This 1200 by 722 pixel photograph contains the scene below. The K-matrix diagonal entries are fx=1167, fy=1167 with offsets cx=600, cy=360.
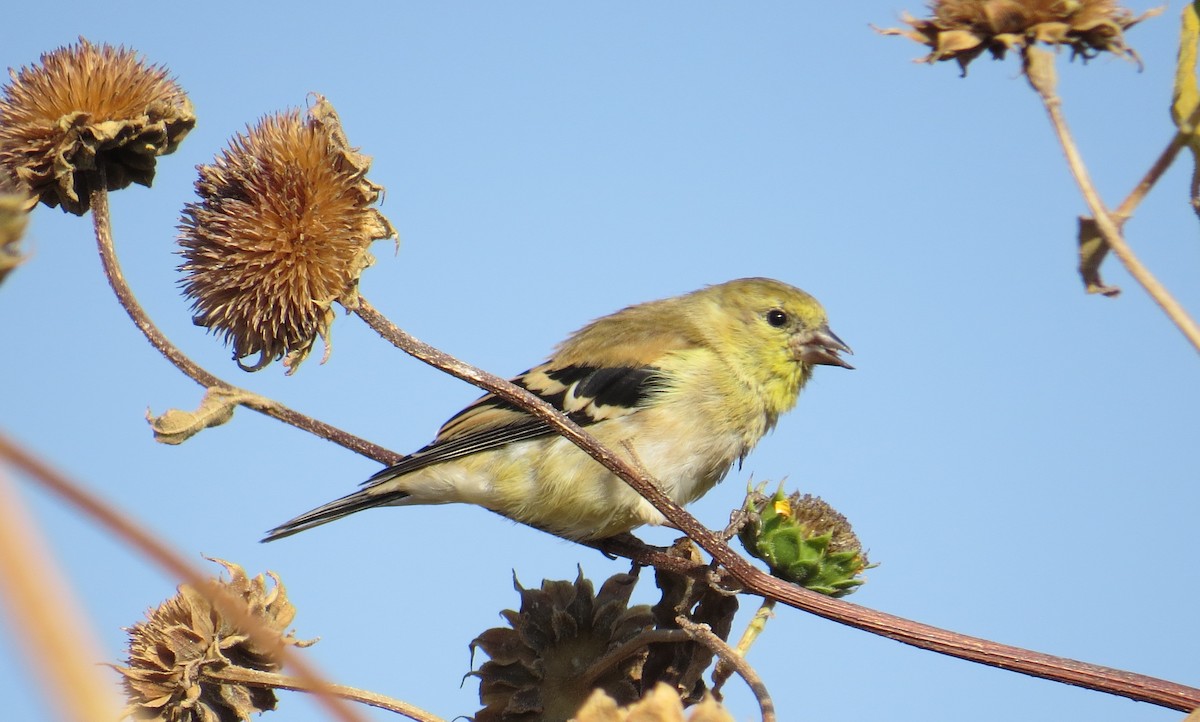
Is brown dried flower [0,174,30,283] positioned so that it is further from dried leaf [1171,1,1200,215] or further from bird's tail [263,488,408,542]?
bird's tail [263,488,408,542]

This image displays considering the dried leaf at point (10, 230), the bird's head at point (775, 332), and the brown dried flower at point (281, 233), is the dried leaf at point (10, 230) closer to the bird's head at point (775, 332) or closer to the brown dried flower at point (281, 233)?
the brown dried flower at point (281, 233)

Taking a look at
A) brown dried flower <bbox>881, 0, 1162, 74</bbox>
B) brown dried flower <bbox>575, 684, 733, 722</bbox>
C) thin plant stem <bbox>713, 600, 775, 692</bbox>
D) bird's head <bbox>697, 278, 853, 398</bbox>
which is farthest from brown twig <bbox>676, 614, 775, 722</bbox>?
bird's head <bbox>697, 278, 853, 398</bbox>

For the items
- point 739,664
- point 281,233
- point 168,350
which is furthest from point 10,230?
point 281,233

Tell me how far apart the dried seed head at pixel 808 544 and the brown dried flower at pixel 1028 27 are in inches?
52.9

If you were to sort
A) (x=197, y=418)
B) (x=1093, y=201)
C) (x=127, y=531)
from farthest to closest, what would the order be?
(x=197, y=418) → (x=1093, y=201) → (x=127, y=531)

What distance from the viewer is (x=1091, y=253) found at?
1878 millimetres

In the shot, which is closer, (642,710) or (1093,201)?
(642,710)

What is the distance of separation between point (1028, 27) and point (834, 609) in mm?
1108

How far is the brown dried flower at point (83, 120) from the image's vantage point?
9.35 ft

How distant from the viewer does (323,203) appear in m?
2.91

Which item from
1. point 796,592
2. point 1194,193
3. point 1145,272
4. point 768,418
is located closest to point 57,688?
point 1145,272

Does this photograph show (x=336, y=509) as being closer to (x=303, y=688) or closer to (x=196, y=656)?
(x=196, y=656)

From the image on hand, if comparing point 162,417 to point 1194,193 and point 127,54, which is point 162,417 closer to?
point 127,54

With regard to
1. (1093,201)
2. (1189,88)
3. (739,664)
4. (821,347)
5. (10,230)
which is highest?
(821,347)
